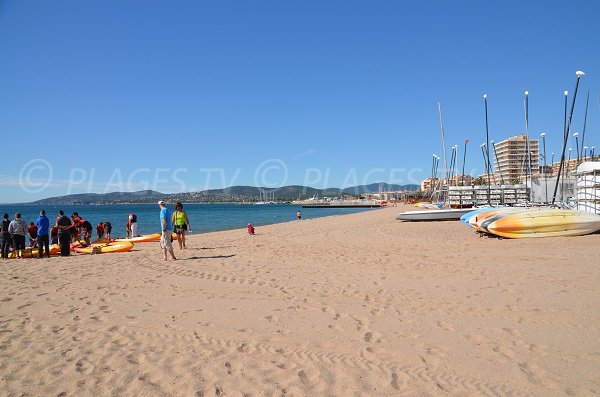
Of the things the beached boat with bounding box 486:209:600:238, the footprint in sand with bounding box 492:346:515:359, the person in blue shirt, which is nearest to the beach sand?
the footprint in sand with bounding box 492:346:515:359

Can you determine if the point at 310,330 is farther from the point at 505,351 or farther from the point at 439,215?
the point at 439,215

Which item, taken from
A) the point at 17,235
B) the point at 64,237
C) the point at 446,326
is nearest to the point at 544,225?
the point at 446,326

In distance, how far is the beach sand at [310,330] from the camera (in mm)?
3424

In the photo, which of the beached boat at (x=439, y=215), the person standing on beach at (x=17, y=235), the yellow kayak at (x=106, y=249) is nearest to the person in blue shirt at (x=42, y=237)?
the person standing on beach at (x=17, y=235)

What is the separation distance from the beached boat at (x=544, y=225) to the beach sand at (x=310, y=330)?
4.02m

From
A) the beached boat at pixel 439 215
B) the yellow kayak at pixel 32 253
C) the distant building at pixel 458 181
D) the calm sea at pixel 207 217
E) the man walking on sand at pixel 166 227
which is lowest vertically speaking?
the calm sea at pixel 207 217

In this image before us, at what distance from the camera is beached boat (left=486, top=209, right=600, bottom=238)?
42.4ft

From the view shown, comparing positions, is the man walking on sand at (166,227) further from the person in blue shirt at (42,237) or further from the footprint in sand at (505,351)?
the footprint in sand at (505,351)

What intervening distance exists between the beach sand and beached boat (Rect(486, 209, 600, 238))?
402 cm

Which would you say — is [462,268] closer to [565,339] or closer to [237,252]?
[565,339]

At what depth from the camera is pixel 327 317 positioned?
204 inches

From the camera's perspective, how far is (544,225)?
12.9 meters

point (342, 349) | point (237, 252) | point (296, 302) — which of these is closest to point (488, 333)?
point (342, 349)

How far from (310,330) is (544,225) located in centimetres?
1143
